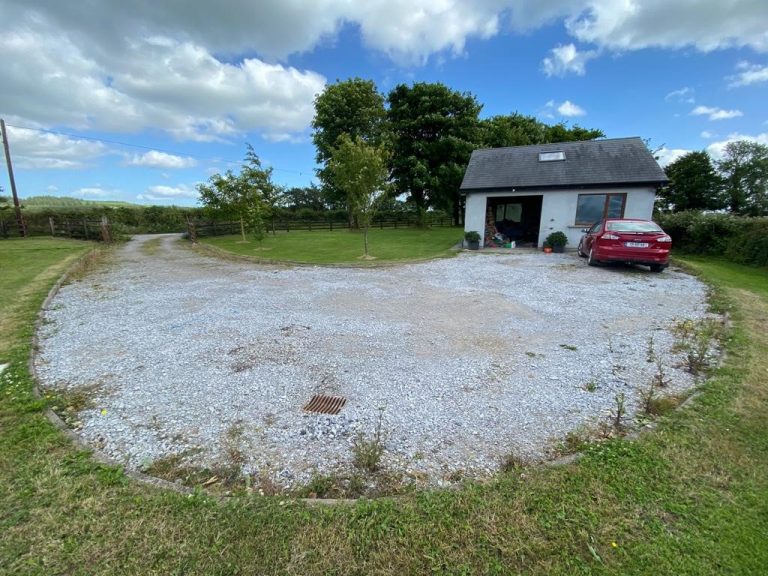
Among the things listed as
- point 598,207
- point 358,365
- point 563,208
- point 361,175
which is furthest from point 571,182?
point 358,365

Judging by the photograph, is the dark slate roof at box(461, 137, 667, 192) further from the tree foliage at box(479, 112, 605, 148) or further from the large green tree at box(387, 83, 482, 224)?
the tree foliage at box(479, 112, 605, 148)

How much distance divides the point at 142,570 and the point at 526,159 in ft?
56.7

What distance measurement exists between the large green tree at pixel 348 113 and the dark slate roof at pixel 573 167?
13.2 m

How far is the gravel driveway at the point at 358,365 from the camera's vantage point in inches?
109

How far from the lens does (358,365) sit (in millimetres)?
4152

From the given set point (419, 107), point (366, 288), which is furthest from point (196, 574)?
point (419, 107)

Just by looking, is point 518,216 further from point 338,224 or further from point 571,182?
point 338,224

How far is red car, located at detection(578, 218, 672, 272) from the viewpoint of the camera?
28.8ft

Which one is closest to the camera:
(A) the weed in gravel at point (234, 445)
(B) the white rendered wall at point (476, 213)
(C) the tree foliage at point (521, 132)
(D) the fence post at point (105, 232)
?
(A) the weed in gravel at point (234, 445)

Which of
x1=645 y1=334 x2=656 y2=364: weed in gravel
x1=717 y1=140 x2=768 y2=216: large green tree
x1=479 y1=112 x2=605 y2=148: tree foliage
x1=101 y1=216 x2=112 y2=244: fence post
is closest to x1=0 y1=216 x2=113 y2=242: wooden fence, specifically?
x1=101 y1=216 x2=112 y2=244: fence post

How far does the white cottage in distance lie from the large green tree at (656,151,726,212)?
88.1 feet

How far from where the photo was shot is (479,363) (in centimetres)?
412

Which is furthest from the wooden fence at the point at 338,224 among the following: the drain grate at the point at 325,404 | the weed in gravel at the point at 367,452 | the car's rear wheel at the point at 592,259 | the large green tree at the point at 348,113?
the weed in gravel at the point at 367,452

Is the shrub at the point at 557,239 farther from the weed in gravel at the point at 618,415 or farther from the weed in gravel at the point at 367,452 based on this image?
the weed in gravel at the point at 367,452
